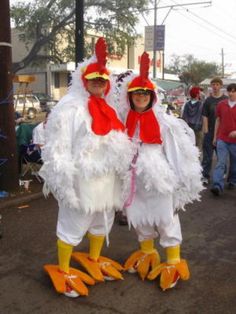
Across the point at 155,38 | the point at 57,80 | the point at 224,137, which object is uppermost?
the point at 155,38

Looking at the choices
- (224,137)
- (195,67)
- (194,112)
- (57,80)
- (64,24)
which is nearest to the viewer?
(224,137)

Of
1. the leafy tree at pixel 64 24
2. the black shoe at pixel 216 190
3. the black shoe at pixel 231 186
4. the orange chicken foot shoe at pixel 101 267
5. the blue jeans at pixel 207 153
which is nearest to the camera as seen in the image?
the orange chicken foot shoe at pixel 101 267

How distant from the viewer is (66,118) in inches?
136

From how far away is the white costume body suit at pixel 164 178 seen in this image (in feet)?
11.8

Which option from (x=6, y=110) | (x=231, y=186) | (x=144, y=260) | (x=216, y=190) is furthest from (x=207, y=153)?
(x=144, y=260)

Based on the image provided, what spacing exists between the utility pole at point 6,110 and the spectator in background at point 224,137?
304cm

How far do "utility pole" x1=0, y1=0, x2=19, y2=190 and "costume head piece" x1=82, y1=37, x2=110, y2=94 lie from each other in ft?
10.4

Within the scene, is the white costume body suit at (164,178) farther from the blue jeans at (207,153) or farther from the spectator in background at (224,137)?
the blue jeans at (207,153)

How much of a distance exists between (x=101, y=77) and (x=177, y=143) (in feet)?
2.66

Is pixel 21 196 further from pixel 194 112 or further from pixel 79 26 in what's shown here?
pixel 194 112

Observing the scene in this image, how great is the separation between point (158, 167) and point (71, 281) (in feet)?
3.72

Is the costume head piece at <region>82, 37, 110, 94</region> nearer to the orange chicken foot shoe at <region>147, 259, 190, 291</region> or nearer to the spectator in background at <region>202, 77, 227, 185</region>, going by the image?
the orange chicken foot shoe at <region>147, 259, 190, 291</region>

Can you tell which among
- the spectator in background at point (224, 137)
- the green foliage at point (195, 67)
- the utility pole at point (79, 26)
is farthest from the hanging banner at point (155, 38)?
the green foliage at point (195, 67)

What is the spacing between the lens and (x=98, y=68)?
360 centimetres
